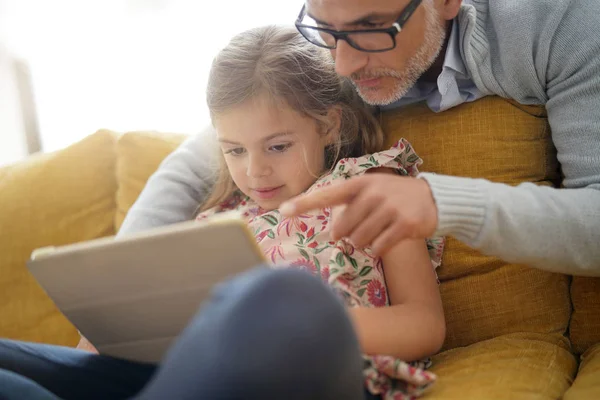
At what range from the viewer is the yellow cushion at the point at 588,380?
992 mm

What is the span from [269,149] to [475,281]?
474 mm

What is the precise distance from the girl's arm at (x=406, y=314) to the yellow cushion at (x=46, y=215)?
36.4 inches

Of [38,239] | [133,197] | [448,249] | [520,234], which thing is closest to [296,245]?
[448,249]

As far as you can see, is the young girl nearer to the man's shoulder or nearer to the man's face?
the man's face

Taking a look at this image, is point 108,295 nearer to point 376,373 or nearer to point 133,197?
point 376,373

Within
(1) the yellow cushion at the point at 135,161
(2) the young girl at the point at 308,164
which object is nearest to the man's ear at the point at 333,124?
(2) the young girl at the point at 308,164

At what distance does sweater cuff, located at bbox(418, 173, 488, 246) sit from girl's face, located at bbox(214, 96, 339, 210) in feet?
1.33

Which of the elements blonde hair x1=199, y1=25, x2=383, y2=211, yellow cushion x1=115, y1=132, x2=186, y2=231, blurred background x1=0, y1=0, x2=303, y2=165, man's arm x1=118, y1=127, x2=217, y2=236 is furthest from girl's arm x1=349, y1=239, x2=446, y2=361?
blurred background x1=0, y1=0, x2=303, y2=165

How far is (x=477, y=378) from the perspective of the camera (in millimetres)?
1054

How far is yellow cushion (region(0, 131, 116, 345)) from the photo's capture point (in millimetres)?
1684

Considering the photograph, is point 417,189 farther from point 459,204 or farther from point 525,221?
point 525,221

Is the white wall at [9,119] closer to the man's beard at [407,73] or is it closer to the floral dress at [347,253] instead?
the floral dress at [347,253]

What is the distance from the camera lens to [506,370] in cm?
109

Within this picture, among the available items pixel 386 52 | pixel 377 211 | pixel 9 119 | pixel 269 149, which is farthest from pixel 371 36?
pixel 9 119
